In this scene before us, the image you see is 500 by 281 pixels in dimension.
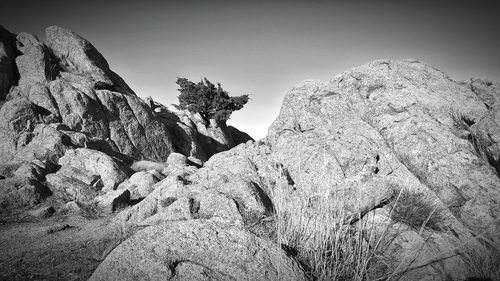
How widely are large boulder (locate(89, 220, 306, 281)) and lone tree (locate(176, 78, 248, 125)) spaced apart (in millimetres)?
35003

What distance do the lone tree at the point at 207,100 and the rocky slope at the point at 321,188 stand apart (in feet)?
79.7

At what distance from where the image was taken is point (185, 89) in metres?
41.4

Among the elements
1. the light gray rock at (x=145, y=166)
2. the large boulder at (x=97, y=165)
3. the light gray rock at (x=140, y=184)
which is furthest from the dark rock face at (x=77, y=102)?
the light gray rock at (x=140, y=184)

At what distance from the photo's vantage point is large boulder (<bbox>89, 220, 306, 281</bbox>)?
3.23 metres

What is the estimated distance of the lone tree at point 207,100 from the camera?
129ft

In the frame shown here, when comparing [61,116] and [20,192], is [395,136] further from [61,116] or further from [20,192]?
[61,116]

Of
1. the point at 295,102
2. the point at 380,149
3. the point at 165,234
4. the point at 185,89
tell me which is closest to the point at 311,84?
the point at 295,102

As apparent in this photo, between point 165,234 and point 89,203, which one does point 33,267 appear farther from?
point 89,203

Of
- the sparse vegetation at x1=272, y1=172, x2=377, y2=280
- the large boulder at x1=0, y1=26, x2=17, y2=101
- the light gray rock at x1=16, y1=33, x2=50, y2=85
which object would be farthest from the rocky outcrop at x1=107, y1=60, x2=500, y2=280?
the large boulder at x1=0, y1=26, x2=17, y2=101

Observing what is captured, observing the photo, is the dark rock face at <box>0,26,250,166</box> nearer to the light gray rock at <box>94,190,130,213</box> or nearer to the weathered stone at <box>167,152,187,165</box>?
the weathered stone at <box>167,152,187,165</box>

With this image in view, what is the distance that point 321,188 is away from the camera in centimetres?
559

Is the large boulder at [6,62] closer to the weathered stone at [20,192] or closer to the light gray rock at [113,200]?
the weathered stone at [20,192]

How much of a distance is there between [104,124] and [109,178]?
8.35 m

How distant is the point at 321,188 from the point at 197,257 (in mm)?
3292
